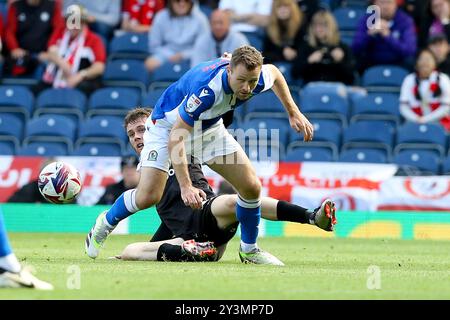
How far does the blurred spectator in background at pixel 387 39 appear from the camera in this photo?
17.5 meters

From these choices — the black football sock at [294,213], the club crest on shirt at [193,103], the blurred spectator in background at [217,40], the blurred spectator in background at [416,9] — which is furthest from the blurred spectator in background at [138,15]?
the club crest on shirt at [193,103]

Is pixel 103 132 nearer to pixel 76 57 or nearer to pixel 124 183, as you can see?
pixel 76 57

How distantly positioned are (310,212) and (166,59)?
30.4 ft

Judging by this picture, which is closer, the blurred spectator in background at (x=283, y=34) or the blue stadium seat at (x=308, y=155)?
the blue stadium seat at (x=308, y=155)

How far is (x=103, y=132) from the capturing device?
17.1 m

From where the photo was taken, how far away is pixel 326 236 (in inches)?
597

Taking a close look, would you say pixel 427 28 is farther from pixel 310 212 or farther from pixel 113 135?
pixel 310 212

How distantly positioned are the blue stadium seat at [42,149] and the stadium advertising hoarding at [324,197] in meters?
1.09

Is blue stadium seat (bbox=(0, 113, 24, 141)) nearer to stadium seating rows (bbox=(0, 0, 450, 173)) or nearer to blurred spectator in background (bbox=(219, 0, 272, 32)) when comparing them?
stadium seating rows (bbox=(0, 0, 450, 173))

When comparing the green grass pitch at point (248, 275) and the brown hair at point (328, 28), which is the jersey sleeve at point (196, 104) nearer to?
the green grass pitch at point (248, 275)

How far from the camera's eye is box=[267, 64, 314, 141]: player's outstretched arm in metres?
9.01

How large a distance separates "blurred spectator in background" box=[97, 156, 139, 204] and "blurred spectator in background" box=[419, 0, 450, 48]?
569cm

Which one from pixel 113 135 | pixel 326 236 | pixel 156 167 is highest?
pixel 156 167
